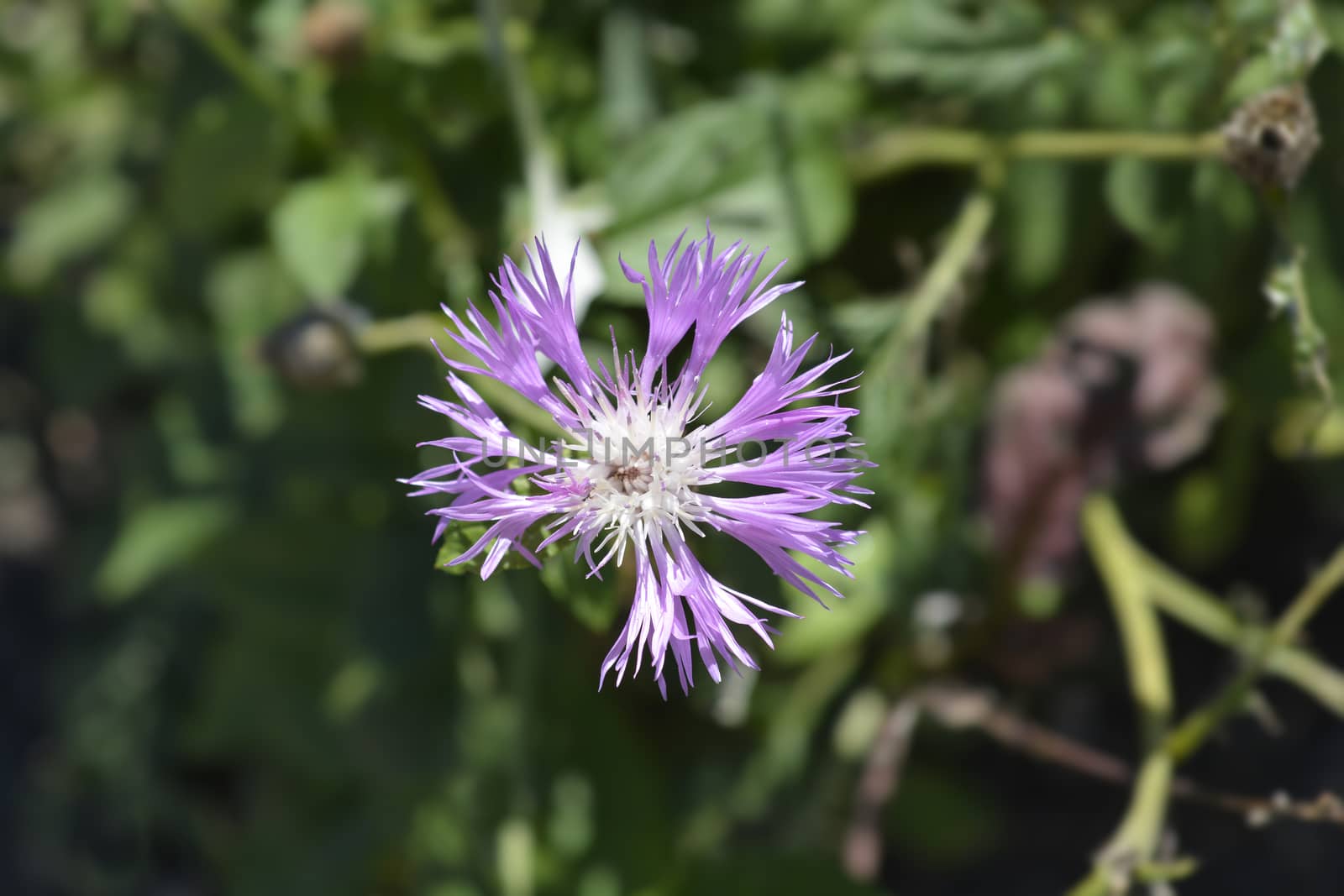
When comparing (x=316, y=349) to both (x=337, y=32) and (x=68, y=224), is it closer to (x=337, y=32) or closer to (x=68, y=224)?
→ (x=337, y=32)

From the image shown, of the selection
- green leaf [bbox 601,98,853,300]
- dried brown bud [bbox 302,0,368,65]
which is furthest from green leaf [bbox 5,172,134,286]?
green leaf [bbox 601,98,853,300]

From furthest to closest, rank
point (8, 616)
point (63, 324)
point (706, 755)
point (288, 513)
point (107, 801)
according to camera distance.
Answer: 1. point (8, 616)
2. point (107, 801)
3. point (63, 324)
4. point (288, 513)
5. point (706, 755)

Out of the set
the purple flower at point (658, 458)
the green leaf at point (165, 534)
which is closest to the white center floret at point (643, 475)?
the purple flower at point (658, 458)

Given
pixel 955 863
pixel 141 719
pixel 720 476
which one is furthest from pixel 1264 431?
pixel 141 719

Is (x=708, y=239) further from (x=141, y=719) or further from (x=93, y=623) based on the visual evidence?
(x=93, y=623)

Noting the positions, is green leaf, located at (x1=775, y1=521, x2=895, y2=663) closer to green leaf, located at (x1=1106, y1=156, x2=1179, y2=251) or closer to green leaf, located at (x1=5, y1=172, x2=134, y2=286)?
green leaf, located at (x1=1106, y1=156, x2=1179, y2=251)

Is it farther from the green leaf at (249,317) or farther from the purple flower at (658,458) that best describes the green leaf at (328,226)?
the purple flower at (658,458)
